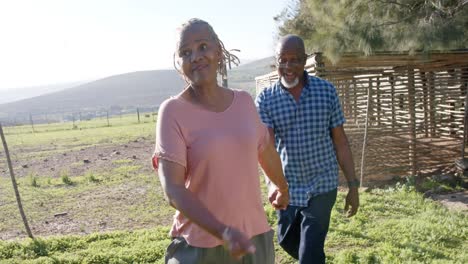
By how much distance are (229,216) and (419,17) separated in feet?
21.7

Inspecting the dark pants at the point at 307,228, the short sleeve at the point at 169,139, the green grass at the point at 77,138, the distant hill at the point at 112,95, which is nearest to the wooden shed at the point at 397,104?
the dark pants at the point at 307,228

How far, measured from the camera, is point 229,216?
6.01 ft

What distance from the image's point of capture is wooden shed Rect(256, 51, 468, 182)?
Answer: 8789 mm

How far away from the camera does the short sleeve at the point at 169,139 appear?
1701 millimetres

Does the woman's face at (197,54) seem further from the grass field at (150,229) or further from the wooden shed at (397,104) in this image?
the wooden shed at (397,104)

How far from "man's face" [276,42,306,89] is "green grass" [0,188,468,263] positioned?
2.12 m

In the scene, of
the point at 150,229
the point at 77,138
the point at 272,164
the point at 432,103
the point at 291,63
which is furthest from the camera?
the point at 77,138

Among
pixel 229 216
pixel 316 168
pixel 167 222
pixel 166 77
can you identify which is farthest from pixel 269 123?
pixel 166 77

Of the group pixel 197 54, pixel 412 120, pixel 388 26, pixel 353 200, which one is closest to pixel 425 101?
pixel 412 120

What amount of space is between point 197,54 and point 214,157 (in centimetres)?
41

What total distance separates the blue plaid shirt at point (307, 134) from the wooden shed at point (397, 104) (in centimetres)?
570

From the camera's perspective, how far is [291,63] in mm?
3105

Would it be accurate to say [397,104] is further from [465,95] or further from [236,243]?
[236,243]

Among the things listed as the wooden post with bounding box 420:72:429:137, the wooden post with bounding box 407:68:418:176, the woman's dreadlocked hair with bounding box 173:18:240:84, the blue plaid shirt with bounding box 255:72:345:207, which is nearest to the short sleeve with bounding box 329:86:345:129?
the blue plaid shirt with bounding box 255:72:345:207
